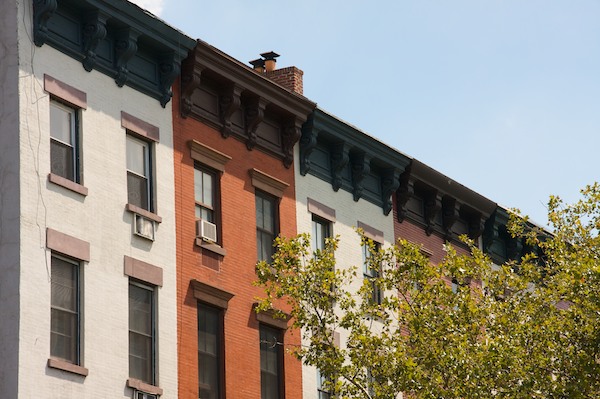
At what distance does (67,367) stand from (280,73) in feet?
43.1

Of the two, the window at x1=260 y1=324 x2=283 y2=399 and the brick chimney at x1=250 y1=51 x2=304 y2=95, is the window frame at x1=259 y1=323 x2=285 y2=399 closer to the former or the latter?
the window at x1=260 y1=324 x2=283 y2=399

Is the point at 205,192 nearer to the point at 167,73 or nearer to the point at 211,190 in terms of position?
the point at 211,190

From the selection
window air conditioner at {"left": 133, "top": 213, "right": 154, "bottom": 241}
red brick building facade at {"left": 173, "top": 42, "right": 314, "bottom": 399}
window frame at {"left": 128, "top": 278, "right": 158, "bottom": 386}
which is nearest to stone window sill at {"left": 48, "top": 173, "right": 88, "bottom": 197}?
window air conditioner at {"left": 133, "top": 213, "right": 154, "bottom": 241}

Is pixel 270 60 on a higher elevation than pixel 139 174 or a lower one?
higher

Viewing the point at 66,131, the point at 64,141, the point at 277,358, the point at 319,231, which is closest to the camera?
the point at 64,141

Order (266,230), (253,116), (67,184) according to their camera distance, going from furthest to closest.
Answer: (266,230), (253,116), (67,184)

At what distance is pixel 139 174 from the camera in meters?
31.2

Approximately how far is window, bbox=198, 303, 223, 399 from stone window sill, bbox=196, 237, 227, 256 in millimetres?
1233

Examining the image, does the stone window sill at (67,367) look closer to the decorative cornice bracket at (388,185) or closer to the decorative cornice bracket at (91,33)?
the decorative cornice bracket at (91,33)

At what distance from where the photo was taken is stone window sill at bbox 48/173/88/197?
1112 inches

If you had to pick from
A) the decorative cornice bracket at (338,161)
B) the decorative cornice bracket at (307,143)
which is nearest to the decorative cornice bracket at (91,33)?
the decorative cornice bracket at (307,143)

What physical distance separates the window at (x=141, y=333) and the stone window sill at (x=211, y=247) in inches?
80.5

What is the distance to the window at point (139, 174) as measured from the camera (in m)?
30.9

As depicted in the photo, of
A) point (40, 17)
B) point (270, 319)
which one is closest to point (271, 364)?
point (270, 319)
